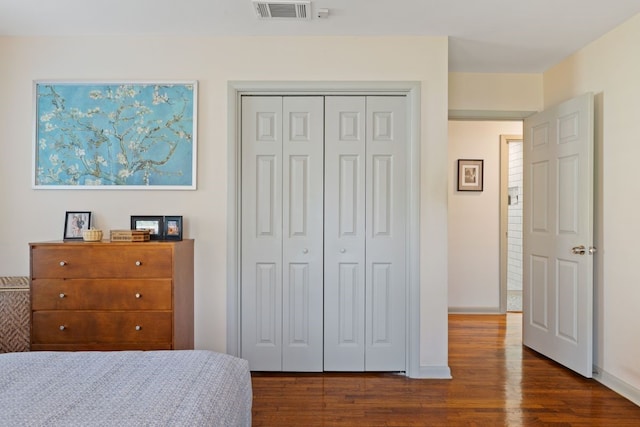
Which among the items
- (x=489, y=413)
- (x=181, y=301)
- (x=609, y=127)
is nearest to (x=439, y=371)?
(x=489, y=413)

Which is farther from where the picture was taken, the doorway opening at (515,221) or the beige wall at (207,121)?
the doorway opening at (515,221)

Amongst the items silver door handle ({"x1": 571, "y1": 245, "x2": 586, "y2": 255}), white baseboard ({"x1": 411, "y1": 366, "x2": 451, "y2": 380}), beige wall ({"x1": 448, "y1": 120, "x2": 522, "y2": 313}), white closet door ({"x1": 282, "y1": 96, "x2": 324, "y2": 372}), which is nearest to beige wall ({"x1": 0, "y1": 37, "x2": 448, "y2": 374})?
white baseboard ({"x1": 411, "y1": 366, "x2": 451, "y2": 380})

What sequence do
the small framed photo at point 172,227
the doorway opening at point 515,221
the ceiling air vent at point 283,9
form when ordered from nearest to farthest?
the ceiling air vent at point 283,9, the small framed photo at point 172,227, the doorway opening at point 515,221

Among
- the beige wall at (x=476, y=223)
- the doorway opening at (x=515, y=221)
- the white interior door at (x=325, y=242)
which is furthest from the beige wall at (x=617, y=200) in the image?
the doorway opening at (x=515, y=221)

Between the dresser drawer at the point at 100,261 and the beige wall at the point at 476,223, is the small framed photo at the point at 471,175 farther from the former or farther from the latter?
the dresser drawer at the point at 100,261

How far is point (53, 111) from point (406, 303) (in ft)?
9.87

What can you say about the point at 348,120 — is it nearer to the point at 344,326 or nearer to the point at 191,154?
the point at 191,154

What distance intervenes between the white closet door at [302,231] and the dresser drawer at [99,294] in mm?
950

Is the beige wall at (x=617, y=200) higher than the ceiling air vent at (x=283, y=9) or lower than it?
lower

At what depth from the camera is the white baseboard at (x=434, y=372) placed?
296 cm

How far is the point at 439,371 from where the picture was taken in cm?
296

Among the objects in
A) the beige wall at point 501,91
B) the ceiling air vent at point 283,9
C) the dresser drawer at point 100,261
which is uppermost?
the ceiling air vent at point 283,9

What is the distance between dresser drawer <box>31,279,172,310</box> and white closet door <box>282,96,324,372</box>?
0.95 metres

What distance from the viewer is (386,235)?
3.04 m
